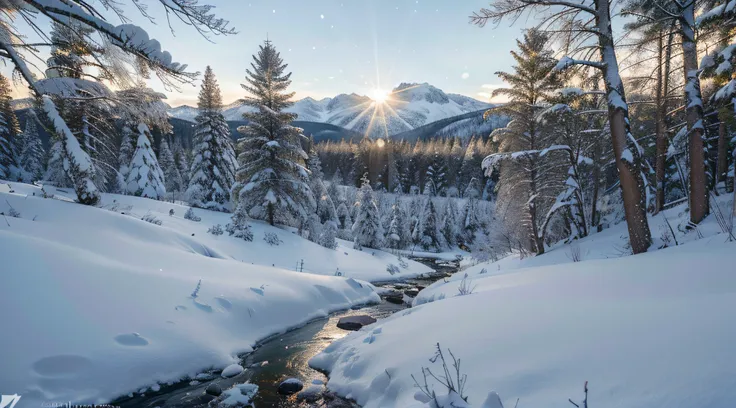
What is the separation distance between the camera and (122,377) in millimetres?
4703

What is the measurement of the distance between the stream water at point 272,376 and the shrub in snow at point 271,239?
32.6ft

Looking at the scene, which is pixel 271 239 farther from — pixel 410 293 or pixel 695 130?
pixel 695 130

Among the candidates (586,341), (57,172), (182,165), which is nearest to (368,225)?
(57,172)

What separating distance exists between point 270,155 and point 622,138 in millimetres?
18519

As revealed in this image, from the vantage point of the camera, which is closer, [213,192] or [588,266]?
[588,266]

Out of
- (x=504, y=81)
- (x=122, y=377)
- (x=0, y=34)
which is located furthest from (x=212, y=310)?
(x=504, y=81)

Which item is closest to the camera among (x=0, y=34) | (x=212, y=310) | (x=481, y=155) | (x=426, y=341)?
(x=426, y=341)

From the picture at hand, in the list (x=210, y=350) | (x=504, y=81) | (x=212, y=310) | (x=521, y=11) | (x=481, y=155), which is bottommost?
(x=210, y=350)

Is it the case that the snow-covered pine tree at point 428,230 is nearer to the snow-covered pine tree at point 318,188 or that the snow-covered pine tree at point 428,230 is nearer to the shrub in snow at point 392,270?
the snow-covered pine tree at point 318,188

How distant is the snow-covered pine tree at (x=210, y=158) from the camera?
1035 inches

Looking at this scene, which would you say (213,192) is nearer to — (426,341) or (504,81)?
(504,81)

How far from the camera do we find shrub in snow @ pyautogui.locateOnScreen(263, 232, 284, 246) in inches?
719

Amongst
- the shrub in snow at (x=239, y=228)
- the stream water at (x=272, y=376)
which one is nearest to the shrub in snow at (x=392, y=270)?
the shrub in snow at (x=239, y=228)

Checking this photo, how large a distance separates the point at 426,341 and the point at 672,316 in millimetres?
2716
